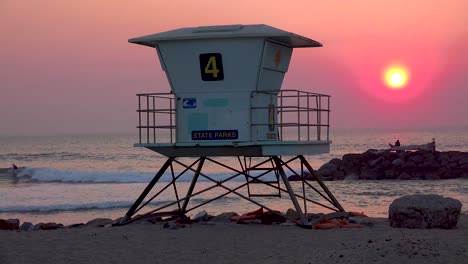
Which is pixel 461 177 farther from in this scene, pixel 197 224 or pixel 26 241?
pixel 26 241

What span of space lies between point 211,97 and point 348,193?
2316cm

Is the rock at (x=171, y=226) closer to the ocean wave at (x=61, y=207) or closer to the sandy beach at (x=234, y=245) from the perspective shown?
the sandy beach at (x=234, y=245)

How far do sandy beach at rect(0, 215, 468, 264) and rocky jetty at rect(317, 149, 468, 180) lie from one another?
3345 centimetres

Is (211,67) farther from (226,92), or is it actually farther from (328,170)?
(328,170)

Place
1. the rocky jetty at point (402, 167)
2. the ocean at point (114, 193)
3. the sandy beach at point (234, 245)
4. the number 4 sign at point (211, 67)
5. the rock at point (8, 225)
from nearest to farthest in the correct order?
the sandy beach at point (234, 245) → the number 4 sign at point (211, 67) → the rock at point (8, 225) → the ocean at point (114, 193) → the rocky jetty at point (402, 167)

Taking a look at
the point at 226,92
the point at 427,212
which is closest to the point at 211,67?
the point at 226,92

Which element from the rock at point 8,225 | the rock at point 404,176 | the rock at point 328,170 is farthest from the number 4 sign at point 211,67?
the rock at point 404,176

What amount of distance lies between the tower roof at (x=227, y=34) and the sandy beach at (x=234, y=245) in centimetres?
464

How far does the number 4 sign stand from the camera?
19250 millimetres

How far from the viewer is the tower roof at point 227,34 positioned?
18672 millimetres

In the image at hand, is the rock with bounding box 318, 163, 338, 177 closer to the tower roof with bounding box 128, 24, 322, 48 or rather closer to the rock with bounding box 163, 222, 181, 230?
the rock with bounding box 163, 222, 181, 230

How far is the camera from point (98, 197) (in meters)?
41.4

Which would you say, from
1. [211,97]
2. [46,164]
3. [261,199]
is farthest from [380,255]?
[46,164]

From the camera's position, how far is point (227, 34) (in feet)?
61.9
